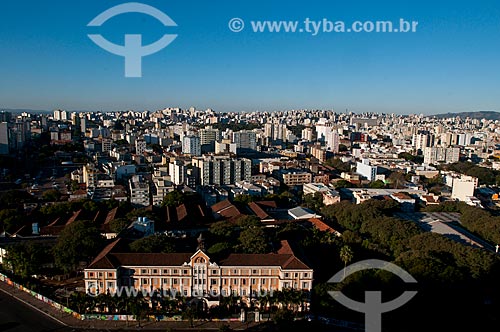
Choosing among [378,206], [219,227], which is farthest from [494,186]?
[219,227]

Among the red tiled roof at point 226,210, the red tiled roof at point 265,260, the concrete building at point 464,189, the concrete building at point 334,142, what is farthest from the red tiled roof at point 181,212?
the concrete building at point 334,142

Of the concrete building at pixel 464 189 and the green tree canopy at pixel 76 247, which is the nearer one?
the green tree canopy at pixel 76 247

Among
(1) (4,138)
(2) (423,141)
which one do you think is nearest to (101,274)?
(1) (4,138)

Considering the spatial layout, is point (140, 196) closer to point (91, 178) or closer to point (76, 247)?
point (91, 178)

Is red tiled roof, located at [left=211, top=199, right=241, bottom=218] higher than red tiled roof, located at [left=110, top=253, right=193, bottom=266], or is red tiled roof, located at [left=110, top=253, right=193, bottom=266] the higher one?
red tiled roof, located at [left=110, top=253, right=193, bottom=266]

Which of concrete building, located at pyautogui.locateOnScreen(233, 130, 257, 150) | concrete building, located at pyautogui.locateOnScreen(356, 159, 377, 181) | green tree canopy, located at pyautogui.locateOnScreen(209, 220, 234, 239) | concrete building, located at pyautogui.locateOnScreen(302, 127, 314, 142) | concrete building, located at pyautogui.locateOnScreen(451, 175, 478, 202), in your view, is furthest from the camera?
concrete building, located at pyautogui.locateOnScreen(302, 127, 314, 142)

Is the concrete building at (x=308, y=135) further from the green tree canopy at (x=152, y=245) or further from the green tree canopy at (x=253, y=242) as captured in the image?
the green tree canopy at (x=152, y=245)

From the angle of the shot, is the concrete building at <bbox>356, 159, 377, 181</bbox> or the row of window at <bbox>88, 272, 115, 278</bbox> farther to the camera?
the concrete building at <bbox>356, 159, 377, 181</bbox>

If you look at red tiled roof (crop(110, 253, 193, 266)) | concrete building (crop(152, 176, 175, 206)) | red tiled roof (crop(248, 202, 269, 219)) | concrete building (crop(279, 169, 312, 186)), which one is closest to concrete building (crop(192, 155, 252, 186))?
concrete building (crop(279, 169, 312, 186))

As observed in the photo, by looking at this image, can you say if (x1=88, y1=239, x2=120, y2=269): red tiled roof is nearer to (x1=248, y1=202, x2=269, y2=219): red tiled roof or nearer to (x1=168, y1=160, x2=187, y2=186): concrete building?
(x1=248, y1=202, x2=269, y2=219): red tiled roof

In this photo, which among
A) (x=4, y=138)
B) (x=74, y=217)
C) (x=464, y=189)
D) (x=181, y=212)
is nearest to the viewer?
(x=74, y=217)

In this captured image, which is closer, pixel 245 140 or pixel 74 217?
pixel 74 217
